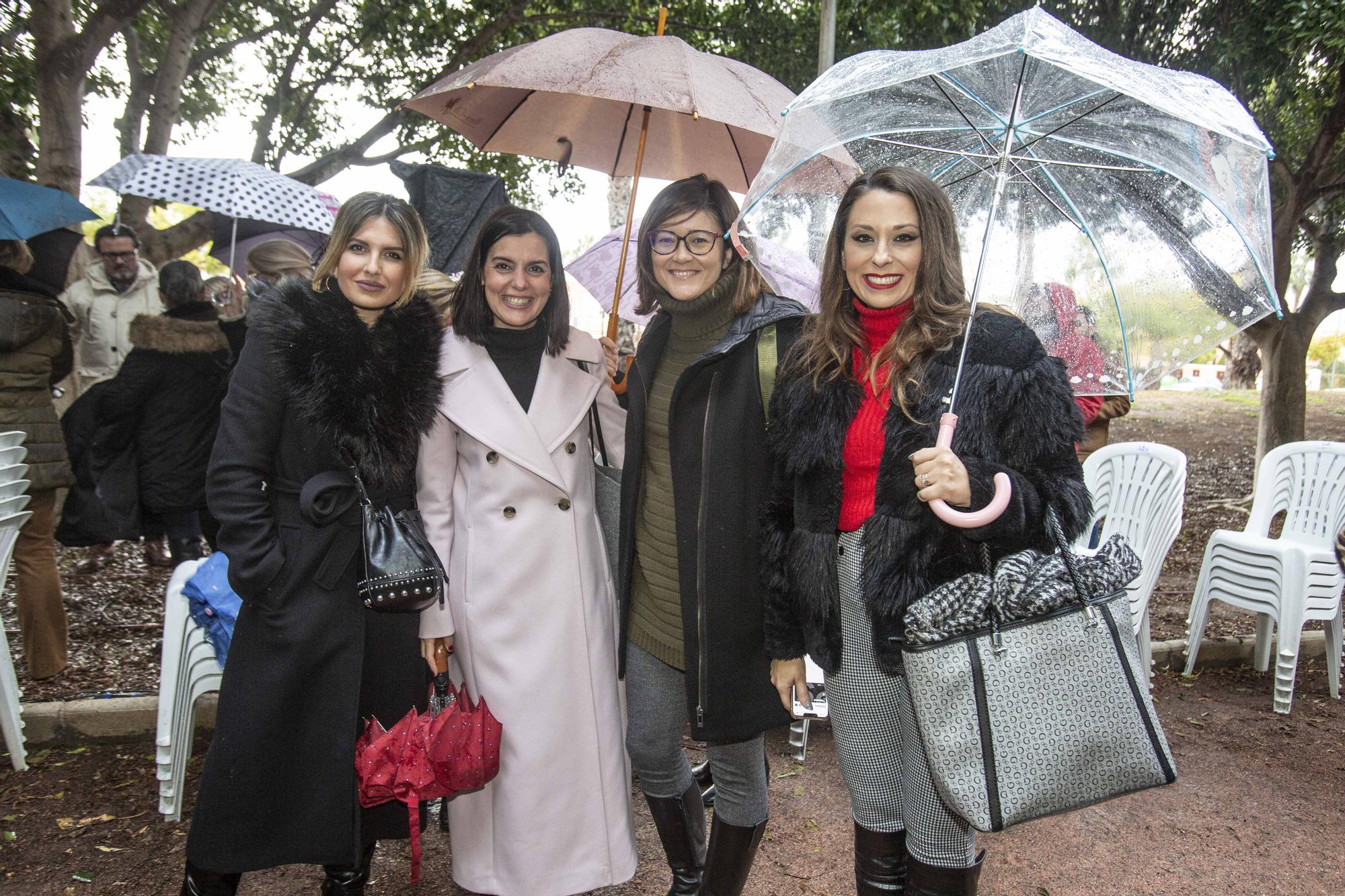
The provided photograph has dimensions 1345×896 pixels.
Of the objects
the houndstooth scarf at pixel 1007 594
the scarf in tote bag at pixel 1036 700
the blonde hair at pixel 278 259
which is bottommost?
the scarf in tote bag at pixel 1036 700

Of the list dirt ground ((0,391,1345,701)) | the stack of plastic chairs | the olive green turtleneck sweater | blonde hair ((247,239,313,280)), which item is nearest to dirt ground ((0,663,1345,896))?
the stack of plastic chairs

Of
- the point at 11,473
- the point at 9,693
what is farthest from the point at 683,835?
the point at 11,473

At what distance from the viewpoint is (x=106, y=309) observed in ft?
23.5

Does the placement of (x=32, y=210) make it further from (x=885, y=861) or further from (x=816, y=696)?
(x=885, y=861)

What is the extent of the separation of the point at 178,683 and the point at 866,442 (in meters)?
2.74

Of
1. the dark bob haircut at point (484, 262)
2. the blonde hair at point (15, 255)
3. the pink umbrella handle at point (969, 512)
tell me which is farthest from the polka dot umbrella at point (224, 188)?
the pink umbrella handle at point (969, 512)

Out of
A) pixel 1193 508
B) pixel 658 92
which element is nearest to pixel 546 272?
pixel 658 92

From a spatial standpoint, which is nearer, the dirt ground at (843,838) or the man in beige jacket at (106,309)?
the dirt ground at (843,838)

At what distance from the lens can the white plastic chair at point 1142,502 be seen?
4699mm

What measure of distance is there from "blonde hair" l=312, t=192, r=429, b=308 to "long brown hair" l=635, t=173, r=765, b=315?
0.65m

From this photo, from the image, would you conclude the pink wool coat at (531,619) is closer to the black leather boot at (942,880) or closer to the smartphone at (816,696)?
the black leather boot at (942,880)

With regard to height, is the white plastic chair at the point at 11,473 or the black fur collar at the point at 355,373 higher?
the black fur collar at the point at 355,373

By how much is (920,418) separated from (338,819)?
186cm

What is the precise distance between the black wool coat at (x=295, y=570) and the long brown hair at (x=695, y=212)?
80cm
